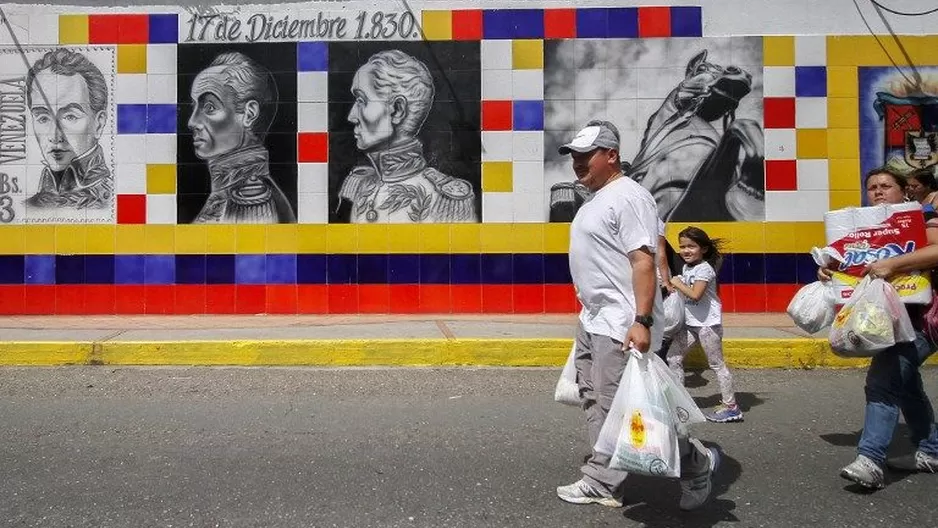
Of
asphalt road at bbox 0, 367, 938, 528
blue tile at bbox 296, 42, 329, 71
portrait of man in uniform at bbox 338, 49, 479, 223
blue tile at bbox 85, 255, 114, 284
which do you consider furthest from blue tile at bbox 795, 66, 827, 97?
blue tile at bbox 85, 255, 114, 284

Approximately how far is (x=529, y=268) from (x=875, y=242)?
5.53 meters

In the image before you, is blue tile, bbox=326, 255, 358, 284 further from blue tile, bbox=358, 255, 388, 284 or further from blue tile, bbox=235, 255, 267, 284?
blue tile, bbox=235, 255, 267, 284

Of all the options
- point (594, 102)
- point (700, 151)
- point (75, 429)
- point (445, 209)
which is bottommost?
point (75, 429)

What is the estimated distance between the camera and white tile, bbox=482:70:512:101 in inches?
374

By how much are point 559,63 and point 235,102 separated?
3.81 m

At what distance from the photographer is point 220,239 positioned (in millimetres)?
9547

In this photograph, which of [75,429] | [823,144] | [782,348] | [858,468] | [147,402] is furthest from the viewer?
[823,144]

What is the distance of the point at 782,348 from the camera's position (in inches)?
289

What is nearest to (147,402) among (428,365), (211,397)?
(211,397)

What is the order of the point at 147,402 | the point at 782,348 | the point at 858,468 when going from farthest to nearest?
the point at 782,348 < the point at 147,402 < the point at 858,468

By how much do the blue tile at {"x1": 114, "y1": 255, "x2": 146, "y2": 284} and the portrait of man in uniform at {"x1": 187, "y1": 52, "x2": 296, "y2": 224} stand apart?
0.86 metres

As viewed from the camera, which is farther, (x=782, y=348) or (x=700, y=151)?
(x=700, y=151)

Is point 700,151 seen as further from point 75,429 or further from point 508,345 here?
point 75,429

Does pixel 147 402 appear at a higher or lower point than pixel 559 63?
lower
